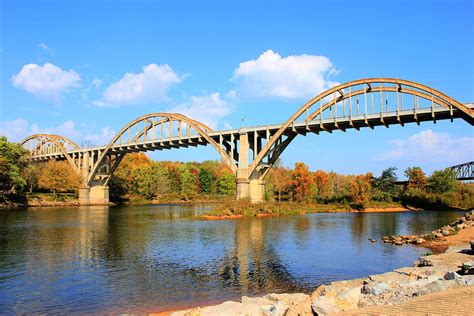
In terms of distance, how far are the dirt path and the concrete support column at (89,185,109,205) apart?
82.0m

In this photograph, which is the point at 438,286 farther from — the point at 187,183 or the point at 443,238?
the point at 187,183

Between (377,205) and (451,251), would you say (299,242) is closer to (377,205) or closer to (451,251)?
(451,251)

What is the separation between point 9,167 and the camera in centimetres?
6706

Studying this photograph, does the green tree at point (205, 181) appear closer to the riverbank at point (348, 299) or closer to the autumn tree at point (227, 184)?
the autumn tree at point (227, 184)

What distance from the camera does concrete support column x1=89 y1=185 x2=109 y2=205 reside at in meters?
84.4

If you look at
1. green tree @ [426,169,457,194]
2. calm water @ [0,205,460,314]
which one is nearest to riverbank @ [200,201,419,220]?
calm water @ [0,205,460,314]

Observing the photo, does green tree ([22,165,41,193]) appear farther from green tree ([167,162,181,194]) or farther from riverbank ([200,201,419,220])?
riverbank ([200,201,419,220])

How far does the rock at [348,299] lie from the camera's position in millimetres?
9609

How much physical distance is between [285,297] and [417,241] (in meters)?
17.2

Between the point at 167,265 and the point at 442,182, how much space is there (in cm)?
6473

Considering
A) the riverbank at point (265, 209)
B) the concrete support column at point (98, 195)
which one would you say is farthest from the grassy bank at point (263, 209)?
the concrete support column at point (98, 195)

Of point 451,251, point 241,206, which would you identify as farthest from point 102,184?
point 451,251

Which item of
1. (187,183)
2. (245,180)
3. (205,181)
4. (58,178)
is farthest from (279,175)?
(245,180)

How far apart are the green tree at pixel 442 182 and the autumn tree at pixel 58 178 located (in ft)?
226
